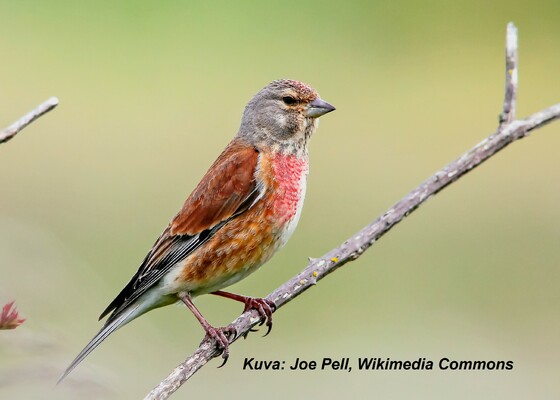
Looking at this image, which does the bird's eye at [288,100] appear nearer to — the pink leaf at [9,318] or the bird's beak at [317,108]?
the bird's beak at [317,108]

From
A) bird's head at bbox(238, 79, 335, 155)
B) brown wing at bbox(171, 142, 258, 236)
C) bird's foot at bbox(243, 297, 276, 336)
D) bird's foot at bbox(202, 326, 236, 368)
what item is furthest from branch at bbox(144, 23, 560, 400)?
bird's head at bbox(238, 79, 335, 155)

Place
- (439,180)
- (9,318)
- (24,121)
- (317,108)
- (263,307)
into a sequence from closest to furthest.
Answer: (9,318) → (24,121) → (439,180) → (263,307) → (317,108)

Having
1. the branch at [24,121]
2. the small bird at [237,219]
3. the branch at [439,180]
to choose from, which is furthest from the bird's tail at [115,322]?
the branch at [24,121]

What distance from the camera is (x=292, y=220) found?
11.1 ft

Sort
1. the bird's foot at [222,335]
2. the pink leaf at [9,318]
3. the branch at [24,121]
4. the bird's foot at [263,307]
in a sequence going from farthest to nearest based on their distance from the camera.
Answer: the bird's foot at [263,307]
the bird's foot at [222,335]
the branch at [24,121]
the pink leaf at [9,318]

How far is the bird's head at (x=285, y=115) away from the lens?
363cm

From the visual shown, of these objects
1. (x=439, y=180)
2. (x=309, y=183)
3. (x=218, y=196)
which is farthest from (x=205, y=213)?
(x=309, y=183)

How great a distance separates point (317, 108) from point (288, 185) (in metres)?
0.32

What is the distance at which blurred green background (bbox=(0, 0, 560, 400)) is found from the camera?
194 inches

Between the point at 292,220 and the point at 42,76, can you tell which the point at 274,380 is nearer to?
the point at 292,220

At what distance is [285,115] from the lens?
365 cm

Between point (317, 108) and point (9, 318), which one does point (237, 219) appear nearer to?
point (317, 108)

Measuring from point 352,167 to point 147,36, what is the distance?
292 cm

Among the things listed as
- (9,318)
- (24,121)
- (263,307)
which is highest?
(263,307)
